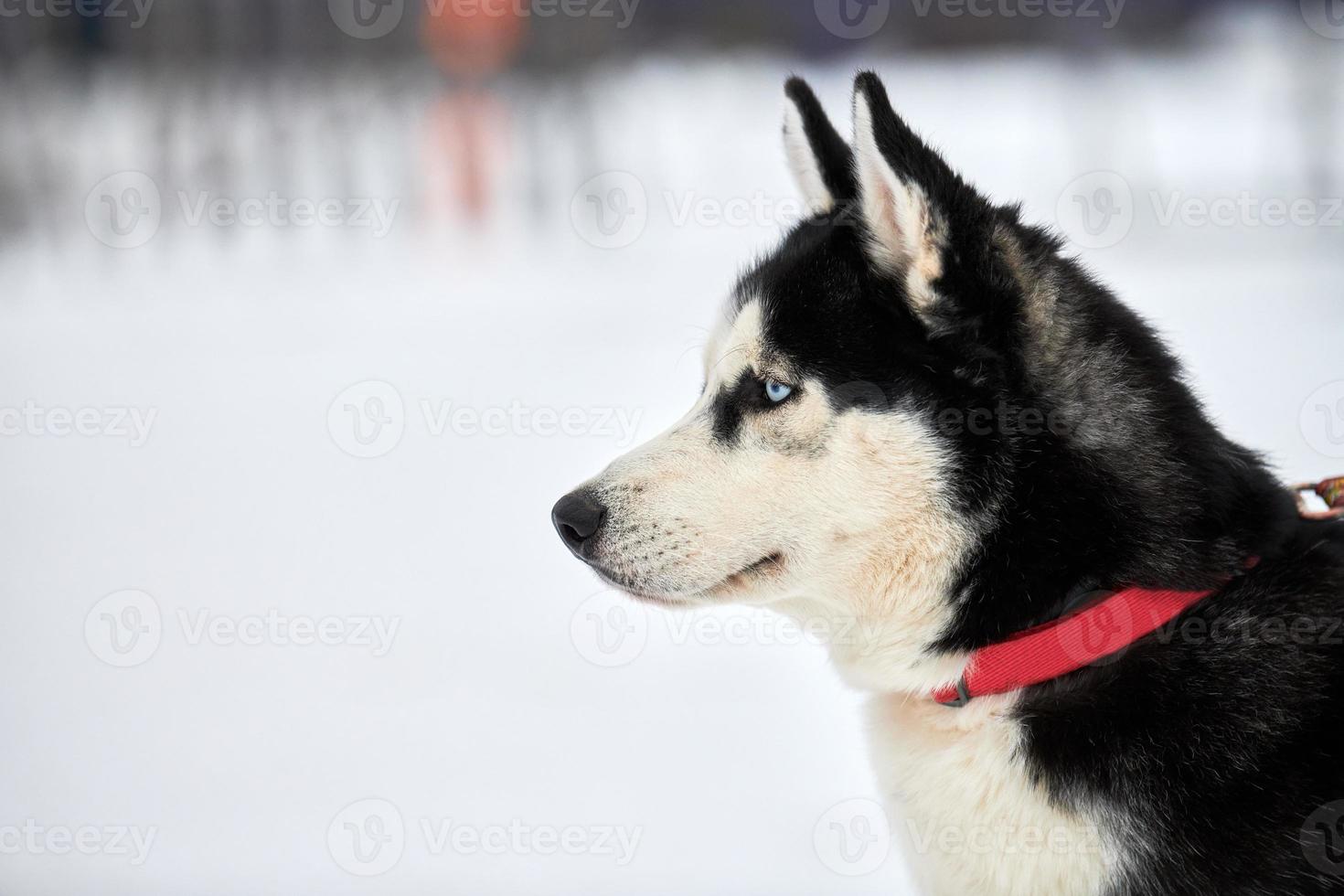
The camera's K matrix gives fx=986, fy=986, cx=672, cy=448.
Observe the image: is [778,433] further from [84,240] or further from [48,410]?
[84,240]

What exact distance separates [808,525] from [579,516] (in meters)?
0.41

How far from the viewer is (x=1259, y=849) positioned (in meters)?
1.43

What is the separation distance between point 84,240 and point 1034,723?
7801 millimetres

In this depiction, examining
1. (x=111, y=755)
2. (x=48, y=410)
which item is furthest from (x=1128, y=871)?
(x=48, y=410)
